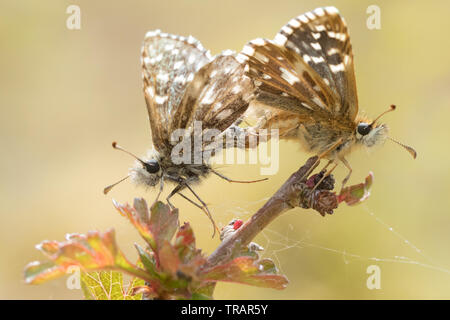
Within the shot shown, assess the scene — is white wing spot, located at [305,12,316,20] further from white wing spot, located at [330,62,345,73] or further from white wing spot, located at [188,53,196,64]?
white wing spot, located at [188,53,196,64]

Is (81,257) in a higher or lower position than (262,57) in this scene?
lower

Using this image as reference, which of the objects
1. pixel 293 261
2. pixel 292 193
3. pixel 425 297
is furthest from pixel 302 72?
pixel 425 297

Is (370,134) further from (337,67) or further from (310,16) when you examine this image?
(310,16)

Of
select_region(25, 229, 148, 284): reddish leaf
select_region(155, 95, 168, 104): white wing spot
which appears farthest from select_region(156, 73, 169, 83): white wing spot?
select_region(25, 229, 148, 284): reddish leaf

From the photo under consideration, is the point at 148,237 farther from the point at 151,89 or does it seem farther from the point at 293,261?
the point at 293,261

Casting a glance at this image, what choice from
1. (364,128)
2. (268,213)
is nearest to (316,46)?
(364,128)

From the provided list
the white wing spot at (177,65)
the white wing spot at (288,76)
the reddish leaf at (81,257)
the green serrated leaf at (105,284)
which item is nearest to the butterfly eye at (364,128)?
the white wing spot at (288,76)

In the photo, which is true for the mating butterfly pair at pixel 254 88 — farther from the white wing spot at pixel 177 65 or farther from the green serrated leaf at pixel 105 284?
the green serrated leaf at pixel 105 284
